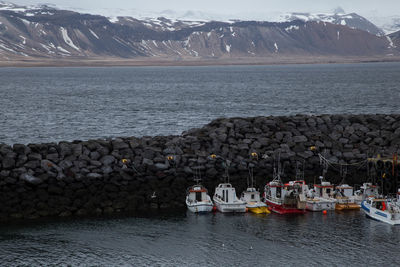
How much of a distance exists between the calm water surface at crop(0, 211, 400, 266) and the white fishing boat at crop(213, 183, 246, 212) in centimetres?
52

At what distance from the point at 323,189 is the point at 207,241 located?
421 inches

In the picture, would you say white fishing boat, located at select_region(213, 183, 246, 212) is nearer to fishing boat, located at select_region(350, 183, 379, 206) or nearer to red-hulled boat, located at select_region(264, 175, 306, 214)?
red-hulled boat, located at select_region(264, 175, 306, 214)

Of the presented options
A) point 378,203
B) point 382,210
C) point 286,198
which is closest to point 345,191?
point 378,203

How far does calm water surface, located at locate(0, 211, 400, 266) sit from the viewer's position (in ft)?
97.6

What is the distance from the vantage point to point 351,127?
48.5 meters

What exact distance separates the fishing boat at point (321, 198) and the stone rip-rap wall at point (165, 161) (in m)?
2.87

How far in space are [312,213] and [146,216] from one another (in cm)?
1036

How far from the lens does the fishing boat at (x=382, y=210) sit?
117 feet

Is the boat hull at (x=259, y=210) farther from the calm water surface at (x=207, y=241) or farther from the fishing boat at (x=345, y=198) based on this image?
the fishing boat at (x=345, y=198)

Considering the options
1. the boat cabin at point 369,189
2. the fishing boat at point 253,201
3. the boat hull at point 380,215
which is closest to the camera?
the boat hull at point 380,215

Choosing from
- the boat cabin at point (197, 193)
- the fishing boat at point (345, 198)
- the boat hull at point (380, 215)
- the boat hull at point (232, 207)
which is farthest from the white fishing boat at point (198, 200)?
the boat hull at point (380, 215)

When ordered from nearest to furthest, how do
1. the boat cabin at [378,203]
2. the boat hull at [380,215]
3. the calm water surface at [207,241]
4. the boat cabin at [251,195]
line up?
the calm water surface at [207,241]
the boat hull at [380,215]
the boat cabin at [378,203]
the boat cabin at [251,195]

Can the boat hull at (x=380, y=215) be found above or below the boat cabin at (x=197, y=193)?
below

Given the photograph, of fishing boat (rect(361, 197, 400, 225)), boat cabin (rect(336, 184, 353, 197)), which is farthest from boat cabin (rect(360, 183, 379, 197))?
fishing boat (rect(361, 197, 400, 225))
